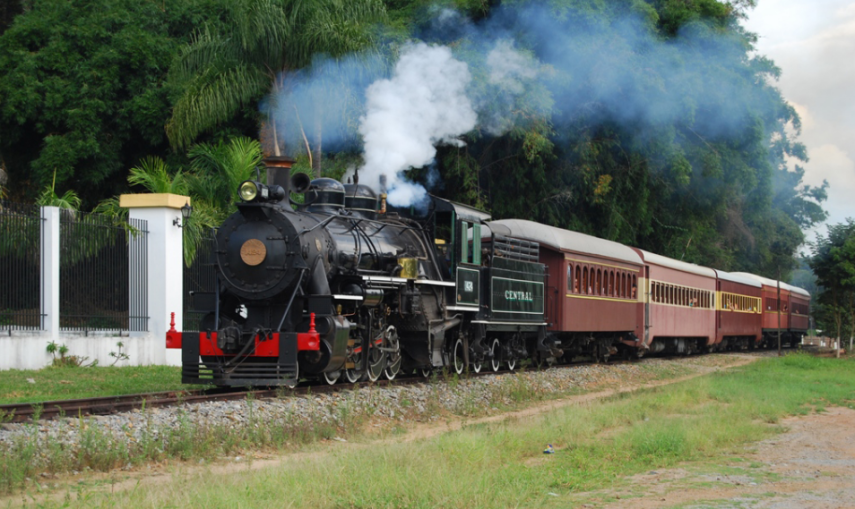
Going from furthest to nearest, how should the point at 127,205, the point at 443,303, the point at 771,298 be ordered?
1. the point at 771,298
2. the point at 127,205
3. the point at 443,303

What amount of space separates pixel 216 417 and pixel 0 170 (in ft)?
83.9

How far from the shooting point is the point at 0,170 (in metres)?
31.8

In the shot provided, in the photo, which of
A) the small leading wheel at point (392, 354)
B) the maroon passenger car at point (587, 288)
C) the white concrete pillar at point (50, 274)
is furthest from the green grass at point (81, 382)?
the maroon passenger car at point (587, 288)

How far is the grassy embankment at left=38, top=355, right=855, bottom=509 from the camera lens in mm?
6738

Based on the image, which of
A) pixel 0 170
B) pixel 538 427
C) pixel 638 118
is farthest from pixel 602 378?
pixel 0 170

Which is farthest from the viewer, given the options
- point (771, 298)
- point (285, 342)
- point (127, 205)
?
point (771, 298)

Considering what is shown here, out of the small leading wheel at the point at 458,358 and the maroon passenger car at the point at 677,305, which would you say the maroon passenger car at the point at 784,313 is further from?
the small leading wheel at the point at 458,358

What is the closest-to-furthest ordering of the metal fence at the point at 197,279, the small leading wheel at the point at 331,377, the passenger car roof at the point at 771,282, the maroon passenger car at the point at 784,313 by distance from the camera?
the small leading wheel at the point at 331,377
the metal fence at the point at 197,279
the passenger car roof at the point at 771,282
the maroon passenger car at the point at 784,313

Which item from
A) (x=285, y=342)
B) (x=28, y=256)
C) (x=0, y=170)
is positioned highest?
(x=0, y=170)

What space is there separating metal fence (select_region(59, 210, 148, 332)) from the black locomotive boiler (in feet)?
15.9

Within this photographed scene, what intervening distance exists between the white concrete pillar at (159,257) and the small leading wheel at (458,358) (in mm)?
5827

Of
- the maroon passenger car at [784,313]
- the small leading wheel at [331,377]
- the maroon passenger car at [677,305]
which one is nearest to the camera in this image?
the small leading wheel at [331,377]

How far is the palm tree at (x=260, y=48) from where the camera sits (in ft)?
74.3

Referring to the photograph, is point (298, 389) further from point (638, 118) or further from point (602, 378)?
point (638, 118)
